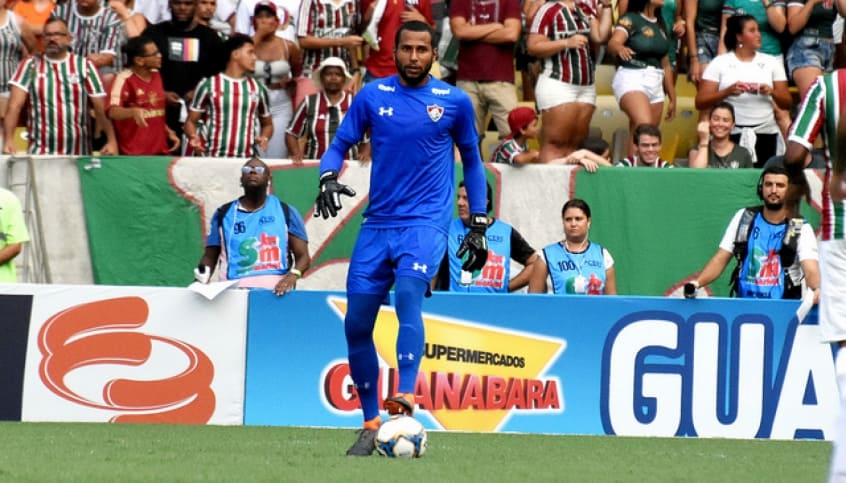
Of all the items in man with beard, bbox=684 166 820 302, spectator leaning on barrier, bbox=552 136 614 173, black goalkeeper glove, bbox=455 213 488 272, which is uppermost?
black goalkeeper glove, bbox=455 213 488 272

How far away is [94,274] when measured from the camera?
1330 cm

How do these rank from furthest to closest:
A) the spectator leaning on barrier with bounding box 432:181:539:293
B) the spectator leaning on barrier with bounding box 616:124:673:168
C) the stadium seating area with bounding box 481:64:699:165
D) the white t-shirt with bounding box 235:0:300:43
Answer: the stadium seating area with bounding box 481:64:699:165
the white t-shirt with bounding box 235:0:300:43
the spectator leaning on barrier with bounding box 616:124:673:168
the spectator leaning on barrier with bounding box 432:181:539:293

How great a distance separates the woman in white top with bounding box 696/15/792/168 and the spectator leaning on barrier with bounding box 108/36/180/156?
4816 millimetres

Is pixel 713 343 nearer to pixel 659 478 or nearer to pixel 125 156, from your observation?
pixel 659 478

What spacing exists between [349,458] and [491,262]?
4.11 meters

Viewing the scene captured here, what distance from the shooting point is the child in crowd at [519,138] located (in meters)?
13.3

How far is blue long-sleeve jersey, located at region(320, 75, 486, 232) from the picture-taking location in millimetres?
8531

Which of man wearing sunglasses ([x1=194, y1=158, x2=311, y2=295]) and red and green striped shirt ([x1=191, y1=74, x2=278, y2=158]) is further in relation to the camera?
red and green striped shirt ([x1=191, y1=74, x2=278, y2=158])

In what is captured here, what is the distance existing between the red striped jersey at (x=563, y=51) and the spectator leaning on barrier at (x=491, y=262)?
2.49 meters

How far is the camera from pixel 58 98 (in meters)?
13.4

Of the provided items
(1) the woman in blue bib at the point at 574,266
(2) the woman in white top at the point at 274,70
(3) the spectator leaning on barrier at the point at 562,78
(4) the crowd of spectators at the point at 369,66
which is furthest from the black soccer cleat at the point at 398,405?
(2) the woman in white top at the point at 274,70

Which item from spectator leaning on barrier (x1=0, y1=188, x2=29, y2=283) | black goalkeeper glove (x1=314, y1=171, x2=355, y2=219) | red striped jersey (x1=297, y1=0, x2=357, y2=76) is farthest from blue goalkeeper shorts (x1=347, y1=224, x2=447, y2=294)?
red striped jersey (x1=297, y1=0, x2=357, y2=76)

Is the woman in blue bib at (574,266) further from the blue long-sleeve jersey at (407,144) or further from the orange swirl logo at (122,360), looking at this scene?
the blue long-sleeve jersey at (407,144)

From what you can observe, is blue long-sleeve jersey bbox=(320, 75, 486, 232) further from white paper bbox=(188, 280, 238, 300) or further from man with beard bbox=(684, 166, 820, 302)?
man with beard bbox=(684, 166, 820, 302)
